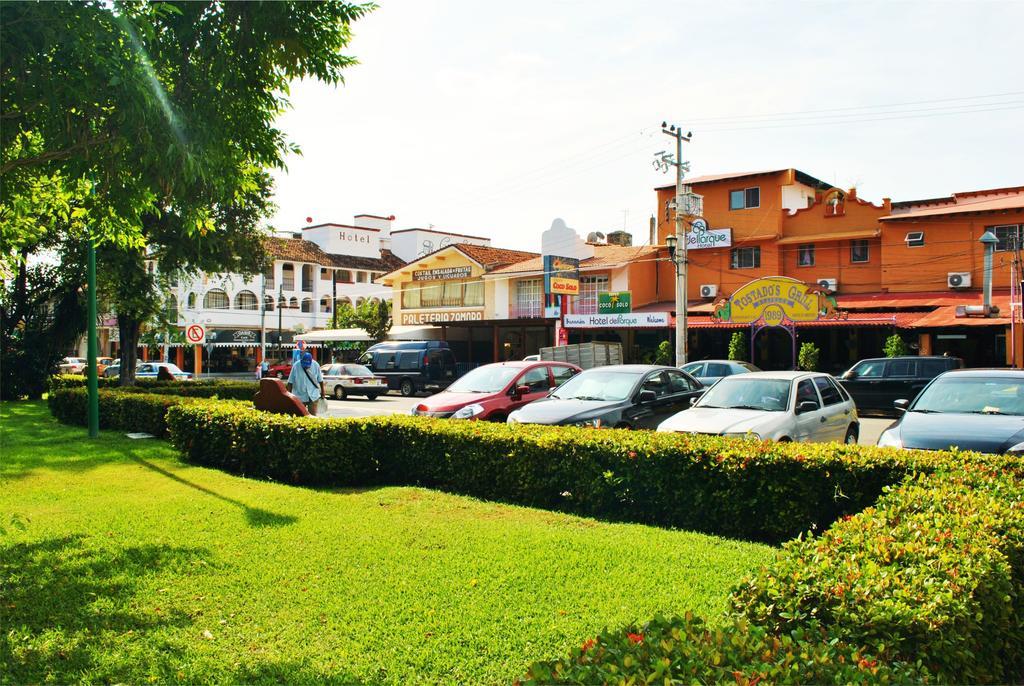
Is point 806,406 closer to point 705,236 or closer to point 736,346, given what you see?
point 736,346

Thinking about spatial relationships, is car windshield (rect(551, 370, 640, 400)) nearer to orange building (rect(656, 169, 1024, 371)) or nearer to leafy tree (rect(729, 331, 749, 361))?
orange building (rect(656, 169, 1024, 371))

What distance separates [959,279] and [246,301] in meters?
48.9

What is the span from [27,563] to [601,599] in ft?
14.3

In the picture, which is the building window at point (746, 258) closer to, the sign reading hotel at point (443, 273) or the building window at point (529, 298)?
the building window at point (529, 298)

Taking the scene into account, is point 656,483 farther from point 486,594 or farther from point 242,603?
point 242,603

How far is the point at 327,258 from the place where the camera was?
6188cm

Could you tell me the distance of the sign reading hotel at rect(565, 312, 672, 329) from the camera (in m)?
32.0

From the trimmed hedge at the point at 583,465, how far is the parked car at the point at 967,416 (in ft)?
5.15

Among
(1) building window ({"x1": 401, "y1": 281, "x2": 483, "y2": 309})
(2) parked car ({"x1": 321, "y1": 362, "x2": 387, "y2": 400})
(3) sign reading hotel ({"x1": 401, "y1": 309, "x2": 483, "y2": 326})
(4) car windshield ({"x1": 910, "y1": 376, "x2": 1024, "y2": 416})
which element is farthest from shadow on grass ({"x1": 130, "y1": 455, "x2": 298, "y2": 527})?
(1) building window ({"x1": 401, "y1": 281, "x2": 483, "y2": 309})

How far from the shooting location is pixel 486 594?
16.3ft

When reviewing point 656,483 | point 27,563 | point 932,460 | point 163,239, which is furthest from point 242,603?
point 163,239

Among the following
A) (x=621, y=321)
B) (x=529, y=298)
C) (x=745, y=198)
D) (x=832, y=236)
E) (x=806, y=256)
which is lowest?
(x=621, y=321)

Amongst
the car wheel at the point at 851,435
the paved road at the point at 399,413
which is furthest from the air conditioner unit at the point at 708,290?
the car wheel at the point at 851,435

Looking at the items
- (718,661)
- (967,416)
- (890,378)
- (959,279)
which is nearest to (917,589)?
(718,661)
